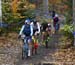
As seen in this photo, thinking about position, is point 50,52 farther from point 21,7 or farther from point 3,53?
point 21,7

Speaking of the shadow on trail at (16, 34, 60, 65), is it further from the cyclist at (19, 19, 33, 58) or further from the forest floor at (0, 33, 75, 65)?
the cyclist at (19, 19, 33, 58)

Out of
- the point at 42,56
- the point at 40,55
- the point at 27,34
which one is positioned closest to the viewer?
the point at 27,34

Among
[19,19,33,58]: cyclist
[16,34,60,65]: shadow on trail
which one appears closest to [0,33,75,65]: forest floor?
[16,34,60,65]: shadow on trail

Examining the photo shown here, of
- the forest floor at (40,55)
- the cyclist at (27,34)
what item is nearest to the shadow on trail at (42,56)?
the forest floor at (40,55)

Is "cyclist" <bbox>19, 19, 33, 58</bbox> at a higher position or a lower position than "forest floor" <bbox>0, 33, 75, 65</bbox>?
higher

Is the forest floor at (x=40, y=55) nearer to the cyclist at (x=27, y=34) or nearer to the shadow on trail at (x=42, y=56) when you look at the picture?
the shadow on trail at (x=42, y=56)

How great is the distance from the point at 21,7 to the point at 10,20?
2356 mm

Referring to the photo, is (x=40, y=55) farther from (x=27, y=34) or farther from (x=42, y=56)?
(x=27, y=34)

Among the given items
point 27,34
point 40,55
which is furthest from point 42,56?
point 27,34

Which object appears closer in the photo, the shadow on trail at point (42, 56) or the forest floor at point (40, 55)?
the forest floor at point (40, 55)

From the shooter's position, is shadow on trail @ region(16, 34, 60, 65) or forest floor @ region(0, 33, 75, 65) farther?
shadow on trail @ region(16, 34, 60, 65)

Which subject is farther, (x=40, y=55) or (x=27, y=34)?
Answer: (x=40, y=55)

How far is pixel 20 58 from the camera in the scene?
47.6 feet

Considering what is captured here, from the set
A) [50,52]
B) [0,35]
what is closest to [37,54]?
[50,52]
